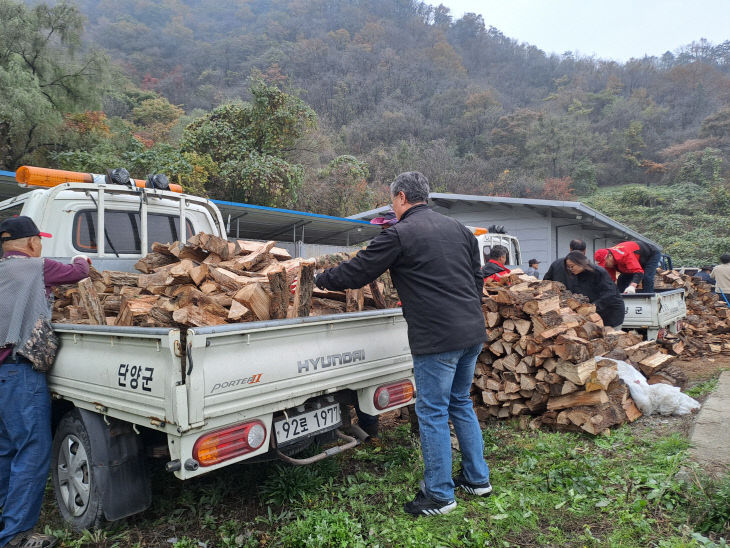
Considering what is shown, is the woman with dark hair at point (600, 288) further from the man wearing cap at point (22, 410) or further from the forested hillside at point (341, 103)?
the forested hillside at point (341, 103)

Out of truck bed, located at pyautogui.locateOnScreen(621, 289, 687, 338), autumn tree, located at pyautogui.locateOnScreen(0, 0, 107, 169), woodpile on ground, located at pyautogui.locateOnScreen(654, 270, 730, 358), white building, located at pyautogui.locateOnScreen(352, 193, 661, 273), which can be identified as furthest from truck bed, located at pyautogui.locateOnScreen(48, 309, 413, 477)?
autumn tree, located at pyautogui.locateOnScreen(0, 0, 107, 169)

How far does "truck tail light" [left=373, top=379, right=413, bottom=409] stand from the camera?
3.40 meters

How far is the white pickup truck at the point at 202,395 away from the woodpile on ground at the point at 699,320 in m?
6.67

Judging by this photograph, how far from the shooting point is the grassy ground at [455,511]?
105 inches

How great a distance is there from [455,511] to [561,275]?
4.04 metres

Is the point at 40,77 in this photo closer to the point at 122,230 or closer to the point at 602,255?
the point at 122,230

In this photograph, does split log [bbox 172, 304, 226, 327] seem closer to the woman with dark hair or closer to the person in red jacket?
the woman with dark hair

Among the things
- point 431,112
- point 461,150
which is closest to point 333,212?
point 461,150

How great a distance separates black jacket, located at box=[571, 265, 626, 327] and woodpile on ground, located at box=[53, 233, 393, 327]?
10.3 ft

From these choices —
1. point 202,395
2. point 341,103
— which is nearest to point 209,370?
point 202,395

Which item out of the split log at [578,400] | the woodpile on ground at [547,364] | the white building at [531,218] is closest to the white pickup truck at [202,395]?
the woodpile on ground at [547,364]

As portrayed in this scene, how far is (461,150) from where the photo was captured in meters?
49.1

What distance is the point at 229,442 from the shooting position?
2529mm

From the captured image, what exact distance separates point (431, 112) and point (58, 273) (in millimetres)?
56120
